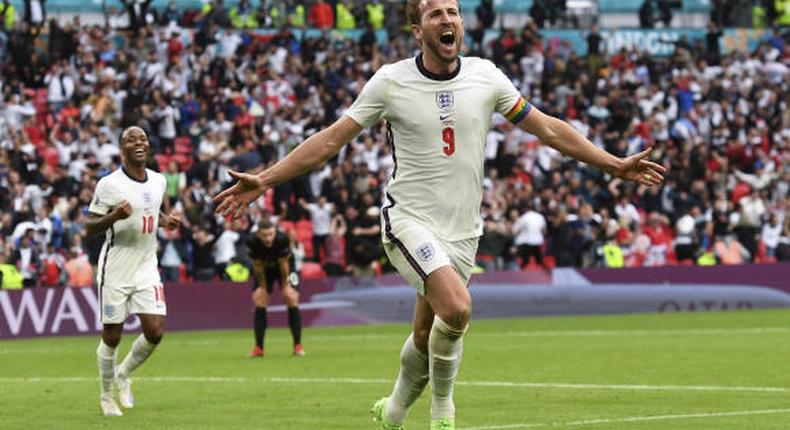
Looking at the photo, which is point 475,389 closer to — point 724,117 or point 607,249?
point 607,249

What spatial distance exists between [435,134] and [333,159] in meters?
25.4

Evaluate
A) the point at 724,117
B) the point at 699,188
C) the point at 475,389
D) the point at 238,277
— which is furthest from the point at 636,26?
the point at 475,389

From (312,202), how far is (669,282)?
24.1 feet

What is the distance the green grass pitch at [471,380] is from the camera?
14.0m

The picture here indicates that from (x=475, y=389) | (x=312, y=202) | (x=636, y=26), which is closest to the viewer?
(x=475, y=389)

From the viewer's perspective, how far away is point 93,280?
29641mm

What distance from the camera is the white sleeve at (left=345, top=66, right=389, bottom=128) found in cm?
1029

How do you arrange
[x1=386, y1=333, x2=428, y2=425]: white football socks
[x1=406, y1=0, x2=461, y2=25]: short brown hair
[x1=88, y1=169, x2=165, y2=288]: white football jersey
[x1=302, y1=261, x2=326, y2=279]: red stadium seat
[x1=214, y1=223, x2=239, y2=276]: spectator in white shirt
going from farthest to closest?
[x1=302, y1=261, x2=326, y2=279]: red stadium seat < [x1=214, y1=223, x2=239, y2=276]: spectator in white shirt < [x1=88, y1=169, x2=165, y2=288]: white football jersey < [x1=386, y1=333, x2=428, y2=425]: white football socks < [x1=406, y1=0, x2=461, y2=25]: short brown hair

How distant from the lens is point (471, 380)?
1819cm

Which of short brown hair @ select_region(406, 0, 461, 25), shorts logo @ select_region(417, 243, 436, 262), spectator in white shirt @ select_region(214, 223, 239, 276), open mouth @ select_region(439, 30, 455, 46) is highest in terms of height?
short brown hair @ select_region(406, 0, 461, 25)

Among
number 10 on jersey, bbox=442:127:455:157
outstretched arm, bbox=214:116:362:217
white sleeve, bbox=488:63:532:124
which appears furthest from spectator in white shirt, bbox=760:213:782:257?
outstretched arm, bbox=214:116:362:217

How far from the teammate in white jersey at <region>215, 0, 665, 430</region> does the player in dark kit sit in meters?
13.1

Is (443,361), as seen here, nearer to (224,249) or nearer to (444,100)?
(444,100)

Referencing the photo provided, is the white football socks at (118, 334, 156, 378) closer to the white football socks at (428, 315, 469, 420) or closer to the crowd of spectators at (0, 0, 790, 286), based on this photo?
the white football socks at (428, 315, 469, 420)
